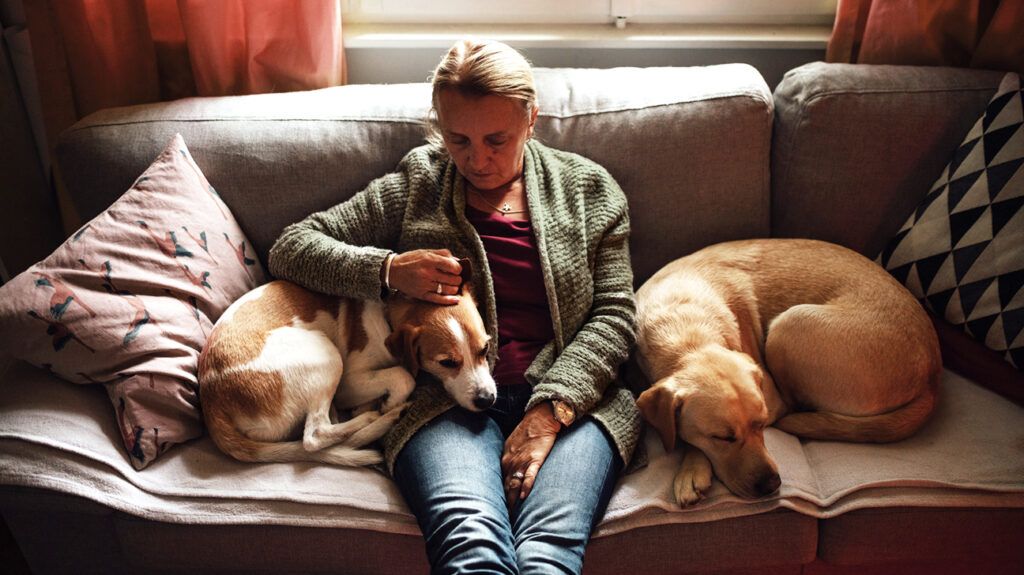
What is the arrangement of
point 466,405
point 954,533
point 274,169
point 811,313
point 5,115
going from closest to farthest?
point 954,533 < point 466,405 < point 811,313 < point 274,169 < point 5,115

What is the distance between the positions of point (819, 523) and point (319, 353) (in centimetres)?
112

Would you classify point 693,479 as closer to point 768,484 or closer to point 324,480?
point 768,484

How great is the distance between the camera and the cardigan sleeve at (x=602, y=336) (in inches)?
63.2

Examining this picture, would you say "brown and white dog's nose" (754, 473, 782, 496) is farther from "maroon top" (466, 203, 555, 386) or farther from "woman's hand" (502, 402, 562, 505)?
"maroon top" (466, 203, 555, 386)

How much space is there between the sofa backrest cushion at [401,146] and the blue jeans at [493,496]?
0.69m

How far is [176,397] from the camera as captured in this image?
1.57 metres

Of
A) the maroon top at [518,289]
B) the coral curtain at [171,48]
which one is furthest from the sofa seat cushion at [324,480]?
the coral curtain at [171,48]

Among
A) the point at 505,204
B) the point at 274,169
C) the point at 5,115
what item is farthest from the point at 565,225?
the point at 5,115

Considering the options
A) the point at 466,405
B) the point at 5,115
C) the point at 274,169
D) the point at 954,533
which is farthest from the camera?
the point at 5,115

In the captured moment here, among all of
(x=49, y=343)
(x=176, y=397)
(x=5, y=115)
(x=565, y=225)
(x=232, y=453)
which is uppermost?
(x=5, y=115)

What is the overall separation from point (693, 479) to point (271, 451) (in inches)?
34.5

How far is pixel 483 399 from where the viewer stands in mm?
1591

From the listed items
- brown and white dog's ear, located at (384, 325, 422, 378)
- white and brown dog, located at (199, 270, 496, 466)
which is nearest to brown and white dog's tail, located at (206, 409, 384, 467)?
white and brown dog, located at (199, 270, 496, 466)

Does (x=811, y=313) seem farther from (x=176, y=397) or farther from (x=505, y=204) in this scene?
(x=176, y=397)
